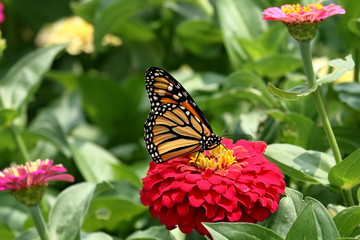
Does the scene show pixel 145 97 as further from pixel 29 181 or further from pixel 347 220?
pixel 347 220

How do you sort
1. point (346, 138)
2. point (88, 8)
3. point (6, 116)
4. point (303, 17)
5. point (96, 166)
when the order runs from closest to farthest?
point (303, 17) → point (346, 138) → point (6, 116) → point (96, 166) → point (88, 8)

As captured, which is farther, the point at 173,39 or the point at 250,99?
the point at 173,39

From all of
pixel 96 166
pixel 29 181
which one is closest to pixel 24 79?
pixel 96 166

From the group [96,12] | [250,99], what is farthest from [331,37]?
[96,12]

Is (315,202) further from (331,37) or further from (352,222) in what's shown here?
(331,37)

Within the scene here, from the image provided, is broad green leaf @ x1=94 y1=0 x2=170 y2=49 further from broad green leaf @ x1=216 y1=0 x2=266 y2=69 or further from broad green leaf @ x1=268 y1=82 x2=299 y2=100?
broad green leaf @ x1=268 y1=82 x2=299 y2=100

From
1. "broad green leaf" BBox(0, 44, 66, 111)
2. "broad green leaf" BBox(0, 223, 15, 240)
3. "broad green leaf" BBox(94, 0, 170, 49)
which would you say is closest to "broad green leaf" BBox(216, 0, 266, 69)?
"broad green leaf" BBox(94, 0, 170, 49)
